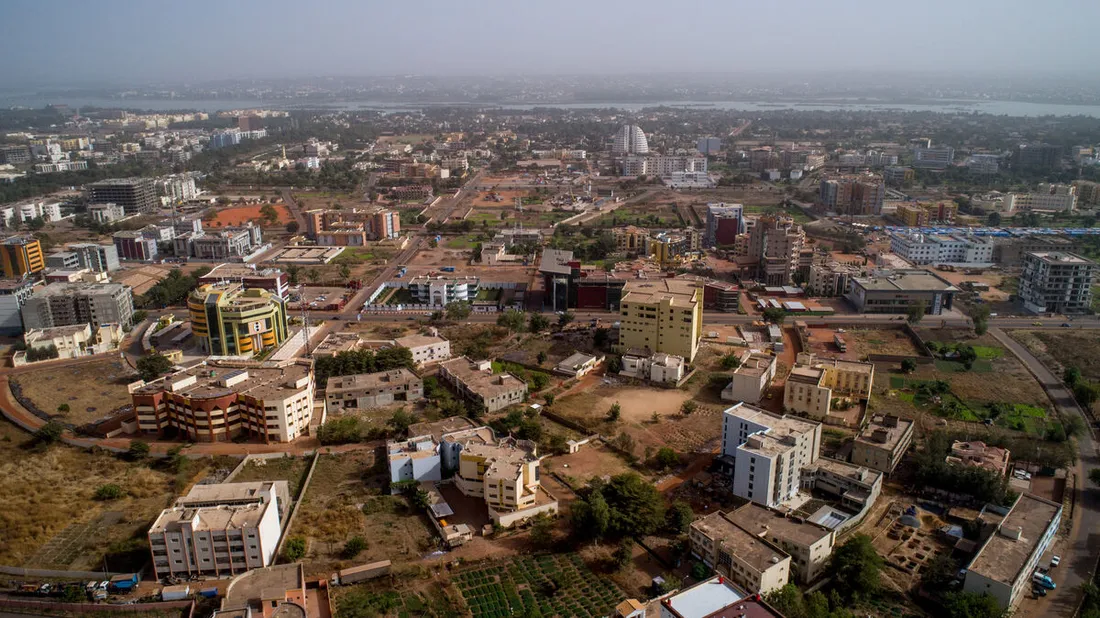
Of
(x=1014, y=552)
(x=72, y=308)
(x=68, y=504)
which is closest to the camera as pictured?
(x=1014, y=552)

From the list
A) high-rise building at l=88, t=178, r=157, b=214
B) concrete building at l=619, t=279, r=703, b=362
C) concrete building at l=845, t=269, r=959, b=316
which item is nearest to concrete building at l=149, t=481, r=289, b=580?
concrete building at l=619, t=279, r=703, b=362

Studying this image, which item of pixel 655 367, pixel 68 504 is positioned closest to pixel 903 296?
pixel 655 367

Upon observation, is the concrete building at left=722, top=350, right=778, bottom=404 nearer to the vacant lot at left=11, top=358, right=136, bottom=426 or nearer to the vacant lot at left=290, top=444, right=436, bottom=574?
the vacant lot at left=290, top=444, right=436, bottom=574

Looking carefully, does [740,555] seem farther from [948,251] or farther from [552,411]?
[948,251]

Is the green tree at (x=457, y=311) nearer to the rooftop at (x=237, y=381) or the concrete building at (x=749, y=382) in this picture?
the rooftop at (x=237, y=381)

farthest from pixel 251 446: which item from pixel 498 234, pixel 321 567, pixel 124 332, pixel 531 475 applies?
pixel 498 234
